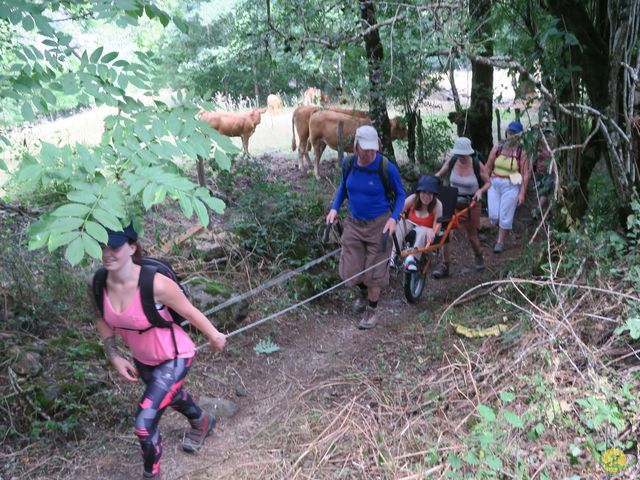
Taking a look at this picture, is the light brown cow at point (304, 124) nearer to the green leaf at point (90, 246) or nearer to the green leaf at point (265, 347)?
the green leaf at point (265, 347)

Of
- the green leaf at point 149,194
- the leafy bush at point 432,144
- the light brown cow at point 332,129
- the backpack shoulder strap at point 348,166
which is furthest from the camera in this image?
the leafy bush at point 432,144

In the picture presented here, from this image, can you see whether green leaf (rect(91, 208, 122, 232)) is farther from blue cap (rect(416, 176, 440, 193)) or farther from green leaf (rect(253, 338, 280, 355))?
blue cap (rect(416, 176, 440, 193))

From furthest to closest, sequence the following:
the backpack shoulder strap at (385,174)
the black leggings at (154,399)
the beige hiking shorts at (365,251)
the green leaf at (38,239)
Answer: the beige hiking shorts at (365,251)
the backpack shoulder strap at (385,174)
the black leggings at (154,399)
the green leaf at (38,239)

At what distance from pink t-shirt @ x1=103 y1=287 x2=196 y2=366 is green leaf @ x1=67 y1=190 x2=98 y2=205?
838 millimetres

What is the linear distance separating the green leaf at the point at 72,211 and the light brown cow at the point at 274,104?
620 inches

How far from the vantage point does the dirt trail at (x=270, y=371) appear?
4.09 meters

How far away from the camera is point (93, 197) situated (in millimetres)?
2557

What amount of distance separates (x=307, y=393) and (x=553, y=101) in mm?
3161

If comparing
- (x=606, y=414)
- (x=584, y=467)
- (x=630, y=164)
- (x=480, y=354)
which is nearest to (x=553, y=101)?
(x=630, y=164)

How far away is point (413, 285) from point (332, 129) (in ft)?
18.5

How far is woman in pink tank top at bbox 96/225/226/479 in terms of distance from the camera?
3227 millimetres

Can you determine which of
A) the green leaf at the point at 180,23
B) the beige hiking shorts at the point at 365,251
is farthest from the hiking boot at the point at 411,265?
the green leaf at the point at 180,23

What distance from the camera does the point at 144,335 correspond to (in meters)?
3.42

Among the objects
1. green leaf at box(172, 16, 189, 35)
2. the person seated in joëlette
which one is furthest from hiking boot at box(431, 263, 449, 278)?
green leaf at box(172, 16, 189, 35)
